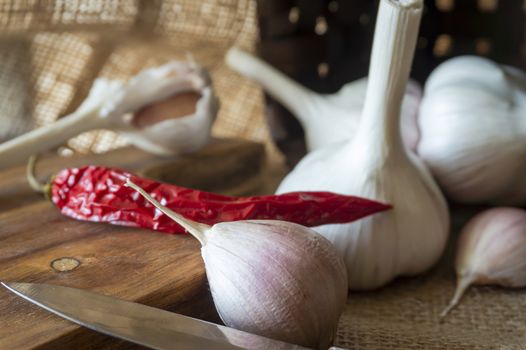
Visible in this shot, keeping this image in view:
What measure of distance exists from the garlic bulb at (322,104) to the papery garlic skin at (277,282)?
0.37 m

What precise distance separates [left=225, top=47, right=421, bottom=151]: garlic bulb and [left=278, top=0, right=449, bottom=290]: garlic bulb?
0.54ft

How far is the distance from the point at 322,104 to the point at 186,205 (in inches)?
13.7

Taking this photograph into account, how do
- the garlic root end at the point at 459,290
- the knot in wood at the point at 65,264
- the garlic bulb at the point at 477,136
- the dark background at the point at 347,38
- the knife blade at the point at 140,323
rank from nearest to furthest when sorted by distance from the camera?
the knife blade at the point at 140,323 < the knot in wood at the point at 65,264 < the garlic root end at the point at 459,290 < the garlic bulb at the point at 477,136 < the dark background at the point at 347,38

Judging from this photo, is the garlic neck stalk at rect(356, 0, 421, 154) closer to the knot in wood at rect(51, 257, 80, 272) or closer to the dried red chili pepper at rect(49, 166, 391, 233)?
the dried red chili pepper at rect(49, 166, 391, 233)

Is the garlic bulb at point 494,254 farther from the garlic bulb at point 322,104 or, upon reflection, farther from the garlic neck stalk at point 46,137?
the garlic neck stalk at point 46,137

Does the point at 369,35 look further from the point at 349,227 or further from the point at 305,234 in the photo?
the point at 305,234

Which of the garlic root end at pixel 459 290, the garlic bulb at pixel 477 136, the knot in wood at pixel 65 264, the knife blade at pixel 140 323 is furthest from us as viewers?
the garlic bulb at pixel 477 136

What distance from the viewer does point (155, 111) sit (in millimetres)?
945

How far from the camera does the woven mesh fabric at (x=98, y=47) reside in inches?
43.9

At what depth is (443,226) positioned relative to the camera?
2.54 ft

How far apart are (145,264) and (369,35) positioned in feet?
2.22

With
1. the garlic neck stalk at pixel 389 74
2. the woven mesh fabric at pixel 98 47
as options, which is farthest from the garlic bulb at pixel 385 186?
the woven mesh fabric at pixel 98 47

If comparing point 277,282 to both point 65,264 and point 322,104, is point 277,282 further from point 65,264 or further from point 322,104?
point 322,104

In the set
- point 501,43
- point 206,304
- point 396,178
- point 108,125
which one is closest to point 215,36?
point 108,125
